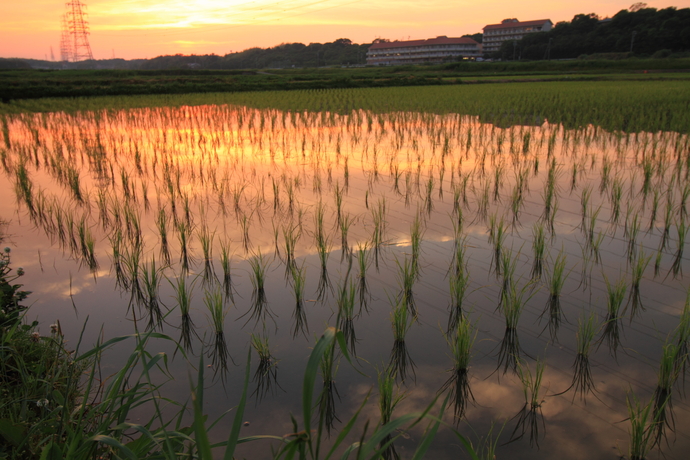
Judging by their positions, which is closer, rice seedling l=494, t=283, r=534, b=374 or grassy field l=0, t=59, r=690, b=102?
rice seedling l=494, t=283, r=534, b=374

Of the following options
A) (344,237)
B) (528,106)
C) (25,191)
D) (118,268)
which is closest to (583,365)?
(344,237)

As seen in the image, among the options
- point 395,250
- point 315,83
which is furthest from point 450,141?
point 315,83

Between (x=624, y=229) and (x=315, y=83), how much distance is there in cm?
2276

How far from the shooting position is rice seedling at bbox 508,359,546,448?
1903mm

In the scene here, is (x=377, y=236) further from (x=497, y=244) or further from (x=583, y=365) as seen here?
(x=583, y=365)

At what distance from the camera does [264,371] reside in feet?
7.75

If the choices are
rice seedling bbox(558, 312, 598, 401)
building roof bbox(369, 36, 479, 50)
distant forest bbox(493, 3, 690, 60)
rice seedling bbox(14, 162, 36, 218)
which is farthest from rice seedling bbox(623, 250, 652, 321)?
building roof bbox(369, 36, 479, 50)

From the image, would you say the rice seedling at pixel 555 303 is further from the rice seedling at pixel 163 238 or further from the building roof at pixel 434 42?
the building roof at pixel 434 42

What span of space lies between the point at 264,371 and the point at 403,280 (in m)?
1.26

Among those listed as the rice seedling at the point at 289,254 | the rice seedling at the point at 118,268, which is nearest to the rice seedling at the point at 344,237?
the rice seedling at the point at 289,254

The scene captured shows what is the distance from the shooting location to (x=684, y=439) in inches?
72.5

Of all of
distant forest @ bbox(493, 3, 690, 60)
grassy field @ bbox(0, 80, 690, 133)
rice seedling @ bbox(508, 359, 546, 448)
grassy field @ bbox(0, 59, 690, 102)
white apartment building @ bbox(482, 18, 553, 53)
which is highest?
white apartment building @ bbox(482, 18, 553, 53)

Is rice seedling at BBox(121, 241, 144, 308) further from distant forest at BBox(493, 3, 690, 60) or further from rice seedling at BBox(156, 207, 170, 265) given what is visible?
distant forest at BBox(493, 3, 690, 60)

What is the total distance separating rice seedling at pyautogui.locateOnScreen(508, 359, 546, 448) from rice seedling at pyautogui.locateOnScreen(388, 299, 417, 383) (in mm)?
512
